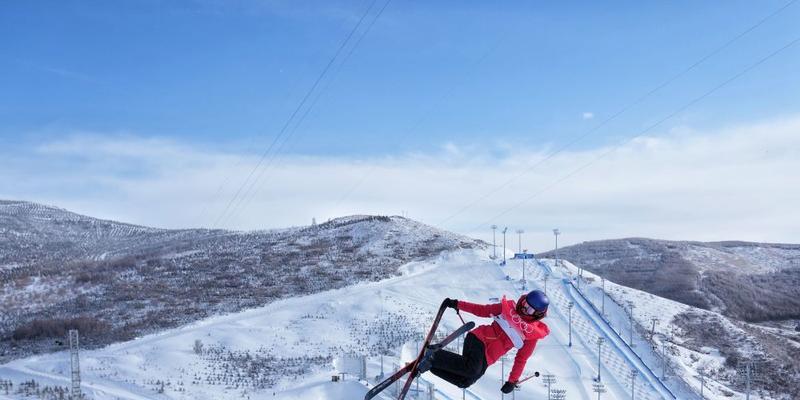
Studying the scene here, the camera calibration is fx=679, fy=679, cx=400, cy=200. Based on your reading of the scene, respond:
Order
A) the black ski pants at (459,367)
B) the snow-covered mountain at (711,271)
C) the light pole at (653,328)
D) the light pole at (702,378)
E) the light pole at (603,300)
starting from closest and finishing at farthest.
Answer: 1. the black ski pants at (459,367)
2. the light pole at (702,378)
3. the light pole at (653,328)
4. the light pole at (603,300)
5. the snow-covered mountain at (711,271)

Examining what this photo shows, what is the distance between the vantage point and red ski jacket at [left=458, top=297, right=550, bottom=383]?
29.6 feet

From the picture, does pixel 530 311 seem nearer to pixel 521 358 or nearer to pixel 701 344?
pixel 521 358

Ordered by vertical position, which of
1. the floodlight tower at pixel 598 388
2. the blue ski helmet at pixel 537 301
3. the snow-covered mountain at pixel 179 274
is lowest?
the floodlight tower at pixel 598 388

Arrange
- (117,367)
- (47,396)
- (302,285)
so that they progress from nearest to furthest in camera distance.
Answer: (47,396)
(117,367)
(302,285)

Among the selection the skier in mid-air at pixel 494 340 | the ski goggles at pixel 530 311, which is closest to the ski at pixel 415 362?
the skier in mid-air at pixel 494 340

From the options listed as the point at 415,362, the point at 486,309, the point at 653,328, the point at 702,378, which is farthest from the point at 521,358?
the point at 653,328

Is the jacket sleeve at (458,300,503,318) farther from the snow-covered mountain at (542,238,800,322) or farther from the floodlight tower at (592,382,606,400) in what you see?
the snow-covered mountain at (542,238,800,322)

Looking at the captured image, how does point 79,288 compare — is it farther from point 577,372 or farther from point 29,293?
point 577,372

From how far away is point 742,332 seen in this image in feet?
172

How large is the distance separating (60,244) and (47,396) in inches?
3698

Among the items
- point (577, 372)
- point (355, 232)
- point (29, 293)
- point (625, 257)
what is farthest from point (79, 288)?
point (625, 257)

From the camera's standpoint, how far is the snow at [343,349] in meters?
35.0

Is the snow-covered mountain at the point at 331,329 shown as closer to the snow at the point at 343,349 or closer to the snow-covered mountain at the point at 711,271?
the snow at the point at 343,349

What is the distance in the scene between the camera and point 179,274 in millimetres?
72562
